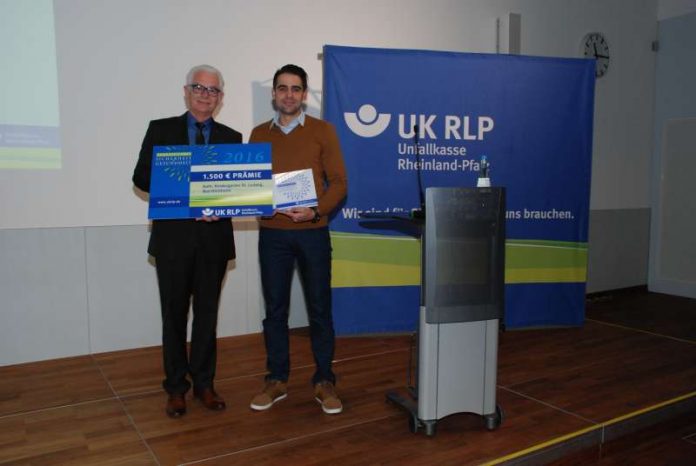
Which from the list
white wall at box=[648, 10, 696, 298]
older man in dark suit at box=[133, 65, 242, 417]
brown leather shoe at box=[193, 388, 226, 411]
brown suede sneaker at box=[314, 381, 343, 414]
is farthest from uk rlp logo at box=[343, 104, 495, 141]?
white wall at box=[648, 10, 696, 298]

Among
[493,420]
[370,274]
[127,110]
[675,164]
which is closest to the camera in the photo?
[493,420]

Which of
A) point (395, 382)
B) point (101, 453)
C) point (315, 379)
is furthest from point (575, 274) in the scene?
point (101, 453)

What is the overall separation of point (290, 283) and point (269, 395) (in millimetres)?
571

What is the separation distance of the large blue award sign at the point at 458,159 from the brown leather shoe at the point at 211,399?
1.34 metres

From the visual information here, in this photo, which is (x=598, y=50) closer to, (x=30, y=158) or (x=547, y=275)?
(x=547, y=275)

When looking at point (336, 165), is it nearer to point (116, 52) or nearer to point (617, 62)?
point (116, 52)

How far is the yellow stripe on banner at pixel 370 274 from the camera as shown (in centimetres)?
408

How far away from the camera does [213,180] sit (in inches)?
107

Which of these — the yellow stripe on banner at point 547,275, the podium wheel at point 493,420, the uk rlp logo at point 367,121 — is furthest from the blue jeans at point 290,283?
the yellow stripe on banner at point 547,275

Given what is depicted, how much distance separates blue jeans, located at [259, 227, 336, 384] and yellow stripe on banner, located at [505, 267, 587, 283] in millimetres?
2001

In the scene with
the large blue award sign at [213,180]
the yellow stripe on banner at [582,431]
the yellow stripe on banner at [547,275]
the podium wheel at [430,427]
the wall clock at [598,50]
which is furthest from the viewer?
the wall clock at [598,50]

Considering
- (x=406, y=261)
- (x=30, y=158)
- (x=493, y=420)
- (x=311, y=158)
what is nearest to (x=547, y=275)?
(x=406, y=261)

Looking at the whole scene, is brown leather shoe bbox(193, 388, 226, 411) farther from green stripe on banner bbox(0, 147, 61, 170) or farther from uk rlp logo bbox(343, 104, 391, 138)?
uk rlp logo bbox(343, 104, 391, 138)

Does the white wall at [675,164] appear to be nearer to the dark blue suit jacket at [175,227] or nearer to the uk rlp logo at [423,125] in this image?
the uk rlp logo at [423,125]
